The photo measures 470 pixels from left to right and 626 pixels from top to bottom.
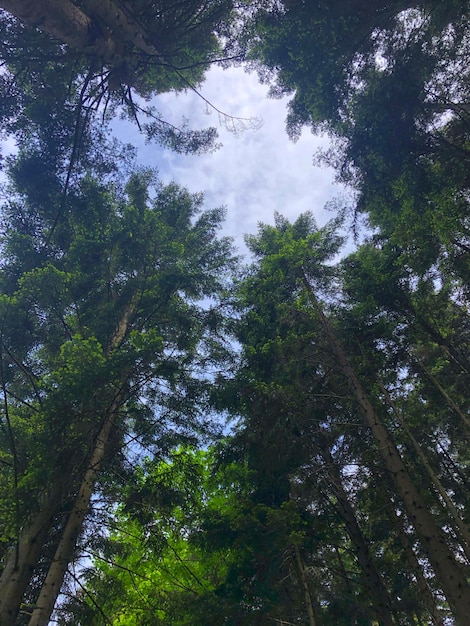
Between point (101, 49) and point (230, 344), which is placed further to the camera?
point (230, 344)

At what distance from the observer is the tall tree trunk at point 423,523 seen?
5422mm

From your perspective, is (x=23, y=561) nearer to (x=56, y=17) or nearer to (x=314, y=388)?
(x=314, y=388)

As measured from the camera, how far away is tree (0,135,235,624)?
5660 mm

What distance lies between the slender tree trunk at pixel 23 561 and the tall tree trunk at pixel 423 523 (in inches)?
244

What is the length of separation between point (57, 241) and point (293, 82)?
8172 millimetres

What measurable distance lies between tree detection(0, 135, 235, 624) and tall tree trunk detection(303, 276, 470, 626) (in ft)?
12.8

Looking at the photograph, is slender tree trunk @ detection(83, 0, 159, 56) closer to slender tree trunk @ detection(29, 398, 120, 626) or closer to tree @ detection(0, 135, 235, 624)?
tree @ detection(0, 135, 235, 624)

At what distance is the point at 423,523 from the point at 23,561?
6517 millimetres

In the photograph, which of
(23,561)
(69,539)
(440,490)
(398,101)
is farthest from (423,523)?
(398,101)

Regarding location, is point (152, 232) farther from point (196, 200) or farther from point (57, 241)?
point (196, 200)

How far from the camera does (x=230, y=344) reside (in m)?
11.7

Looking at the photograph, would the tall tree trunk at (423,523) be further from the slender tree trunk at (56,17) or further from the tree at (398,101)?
the slender tree trunk at (56,17)

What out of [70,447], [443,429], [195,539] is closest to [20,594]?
[70,447]

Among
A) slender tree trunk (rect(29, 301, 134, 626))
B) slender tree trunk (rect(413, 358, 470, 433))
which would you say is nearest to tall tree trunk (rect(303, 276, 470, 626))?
slender tree trunk (rect(413, 358, 470, 433))
